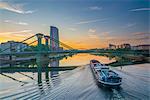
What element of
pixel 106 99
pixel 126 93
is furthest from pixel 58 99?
pixel 126 93

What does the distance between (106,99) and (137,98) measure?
5.29ft

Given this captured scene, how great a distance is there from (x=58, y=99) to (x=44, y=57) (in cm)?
4075

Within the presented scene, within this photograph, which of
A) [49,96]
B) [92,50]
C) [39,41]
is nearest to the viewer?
[49,96]

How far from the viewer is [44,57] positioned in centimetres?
5144

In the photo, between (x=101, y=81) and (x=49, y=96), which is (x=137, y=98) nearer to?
(x=101, y=81)

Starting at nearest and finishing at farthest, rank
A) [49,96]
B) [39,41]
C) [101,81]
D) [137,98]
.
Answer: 1. [137,98]
2. [49,96]
3. [101,81]
4. [39,41]

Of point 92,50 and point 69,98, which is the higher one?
point 92,50

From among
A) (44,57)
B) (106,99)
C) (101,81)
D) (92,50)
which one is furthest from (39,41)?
(106,99)

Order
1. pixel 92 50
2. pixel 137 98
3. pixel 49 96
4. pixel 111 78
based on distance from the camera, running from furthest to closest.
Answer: pixel 92 50
pixel 111 78
pixel 49 96
pixel 137 98

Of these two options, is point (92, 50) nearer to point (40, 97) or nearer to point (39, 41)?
point (39, 41)

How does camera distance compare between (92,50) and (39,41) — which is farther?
(39,41)

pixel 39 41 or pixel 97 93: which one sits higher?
pixel 39 41

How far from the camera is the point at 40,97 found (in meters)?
11.8

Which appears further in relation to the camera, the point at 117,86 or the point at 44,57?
the point at 44,57
